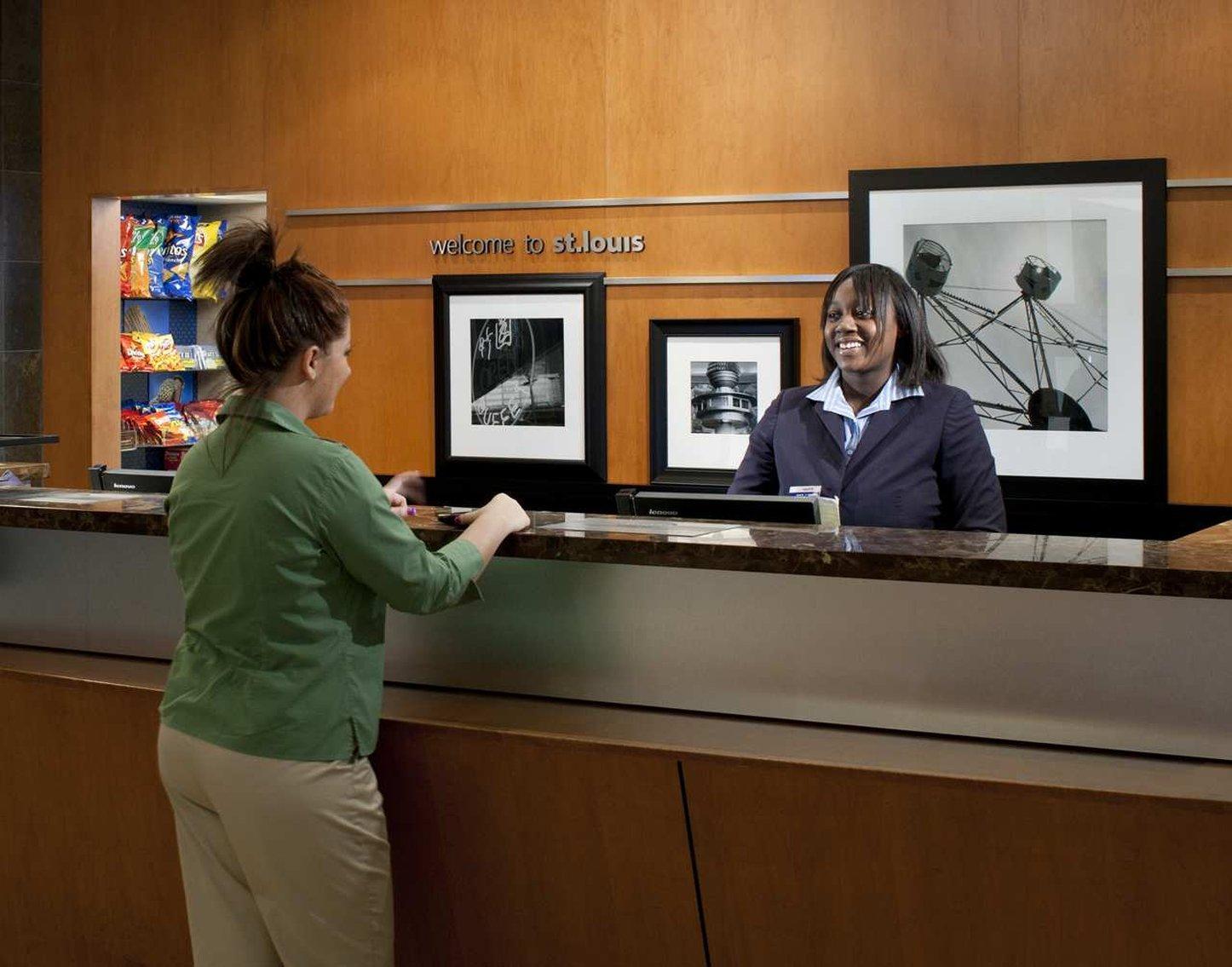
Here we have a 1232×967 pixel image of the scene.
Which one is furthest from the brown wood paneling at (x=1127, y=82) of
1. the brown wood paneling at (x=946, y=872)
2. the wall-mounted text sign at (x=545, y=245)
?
the brown wood paneling at (x=946, y=872)

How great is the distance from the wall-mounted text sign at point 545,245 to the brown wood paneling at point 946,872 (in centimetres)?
274

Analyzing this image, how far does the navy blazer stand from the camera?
3242 millimetres

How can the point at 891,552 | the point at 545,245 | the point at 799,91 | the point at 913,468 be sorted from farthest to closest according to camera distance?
the point at 545,245 < the point at 799,91 < the point at 913,468 < the point at 891,552

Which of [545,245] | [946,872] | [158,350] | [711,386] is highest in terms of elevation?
[545,245]

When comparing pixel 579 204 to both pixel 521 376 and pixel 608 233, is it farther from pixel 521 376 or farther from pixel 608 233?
pixel 521 376

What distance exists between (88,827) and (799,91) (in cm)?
304

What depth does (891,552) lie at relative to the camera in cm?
215

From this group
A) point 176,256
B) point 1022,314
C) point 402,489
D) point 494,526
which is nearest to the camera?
point 494,526

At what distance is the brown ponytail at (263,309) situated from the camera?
6.74ft

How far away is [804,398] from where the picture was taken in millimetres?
3451

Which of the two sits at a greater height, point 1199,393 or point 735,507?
point 1199,393

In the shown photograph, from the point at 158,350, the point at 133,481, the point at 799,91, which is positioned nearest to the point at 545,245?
the point at 799,91

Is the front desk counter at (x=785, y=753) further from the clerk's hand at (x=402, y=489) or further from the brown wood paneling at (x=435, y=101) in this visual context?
the brown wood paneling at (x=435, y=101)

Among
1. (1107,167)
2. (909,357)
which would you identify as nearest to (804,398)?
(909,357)
